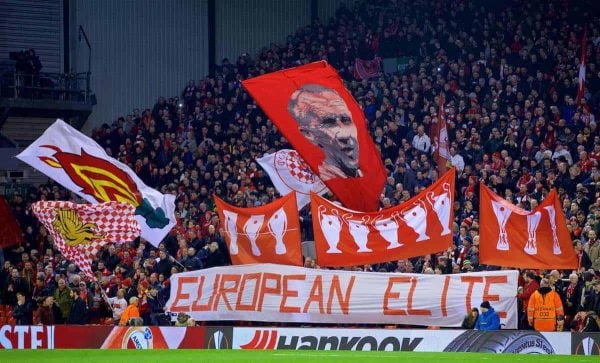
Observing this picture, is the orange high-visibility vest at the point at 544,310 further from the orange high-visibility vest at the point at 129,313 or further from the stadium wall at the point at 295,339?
the orange high-visibility vest at the point at 129,313

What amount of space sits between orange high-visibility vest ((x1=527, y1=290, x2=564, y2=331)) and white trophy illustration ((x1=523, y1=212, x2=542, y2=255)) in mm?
923

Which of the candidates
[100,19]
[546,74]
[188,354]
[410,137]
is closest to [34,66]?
[100,19]

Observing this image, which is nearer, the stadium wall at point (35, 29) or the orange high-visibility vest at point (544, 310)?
the orange high-visibility vest at point (544, 310)

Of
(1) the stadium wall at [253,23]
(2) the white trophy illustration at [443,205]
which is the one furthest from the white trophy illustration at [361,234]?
(1) the stadium wall at [253,23]

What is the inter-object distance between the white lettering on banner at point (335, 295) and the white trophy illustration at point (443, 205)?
101 cm

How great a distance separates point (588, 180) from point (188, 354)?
9.17 metres

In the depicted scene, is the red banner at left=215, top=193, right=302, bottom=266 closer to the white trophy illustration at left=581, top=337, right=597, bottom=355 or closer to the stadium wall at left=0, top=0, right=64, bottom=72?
the white trophy illustration at left=581, top=337, right=597, bottom=355

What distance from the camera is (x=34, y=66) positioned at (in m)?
38.9

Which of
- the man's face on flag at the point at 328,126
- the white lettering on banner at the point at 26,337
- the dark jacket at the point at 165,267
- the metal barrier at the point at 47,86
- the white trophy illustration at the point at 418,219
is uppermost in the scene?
the metal barrier at the point at 47,86

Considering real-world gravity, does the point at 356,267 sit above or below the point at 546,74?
below

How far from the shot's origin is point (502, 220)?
23.3 m

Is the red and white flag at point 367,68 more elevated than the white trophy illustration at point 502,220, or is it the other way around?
the red and white flag at point 367,68

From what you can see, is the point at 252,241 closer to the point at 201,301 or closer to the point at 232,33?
the point at 201,301

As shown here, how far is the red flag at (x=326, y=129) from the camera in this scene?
25250 mm
